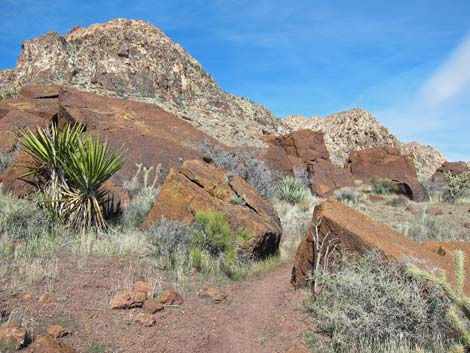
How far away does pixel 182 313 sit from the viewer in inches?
191

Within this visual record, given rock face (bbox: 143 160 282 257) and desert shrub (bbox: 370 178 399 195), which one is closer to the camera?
rock face (bbox: 143 160 282 257)

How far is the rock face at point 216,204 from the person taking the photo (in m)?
7.23

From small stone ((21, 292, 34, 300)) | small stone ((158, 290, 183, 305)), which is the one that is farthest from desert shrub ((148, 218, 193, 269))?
small stone ((21, 292, 34, 300))

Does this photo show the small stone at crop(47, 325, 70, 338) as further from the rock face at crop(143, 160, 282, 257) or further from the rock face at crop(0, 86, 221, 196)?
the rock face at crop(0, 86, 221, 196)

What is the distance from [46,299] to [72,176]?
143 inches

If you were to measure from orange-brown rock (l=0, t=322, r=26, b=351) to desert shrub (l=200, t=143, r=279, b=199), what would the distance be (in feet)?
27.9

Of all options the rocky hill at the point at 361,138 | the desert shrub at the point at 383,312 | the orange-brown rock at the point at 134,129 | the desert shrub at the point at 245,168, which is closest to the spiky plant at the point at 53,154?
the orange-brown rock at the point at 134,129

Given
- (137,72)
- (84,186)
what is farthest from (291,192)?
(137,72)

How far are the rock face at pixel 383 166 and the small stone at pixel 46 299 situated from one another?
1793 centimetres

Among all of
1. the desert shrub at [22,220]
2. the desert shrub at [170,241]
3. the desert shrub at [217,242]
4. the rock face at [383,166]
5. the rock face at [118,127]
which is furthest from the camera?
the rock face at [383,166]

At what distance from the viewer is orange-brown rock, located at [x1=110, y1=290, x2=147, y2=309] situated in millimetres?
4637

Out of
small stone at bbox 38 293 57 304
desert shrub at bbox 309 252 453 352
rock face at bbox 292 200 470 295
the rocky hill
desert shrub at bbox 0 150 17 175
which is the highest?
the rocky hill

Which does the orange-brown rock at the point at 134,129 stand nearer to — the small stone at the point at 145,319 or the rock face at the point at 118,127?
the rock face at the point at 118,127

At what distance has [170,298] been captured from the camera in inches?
198
